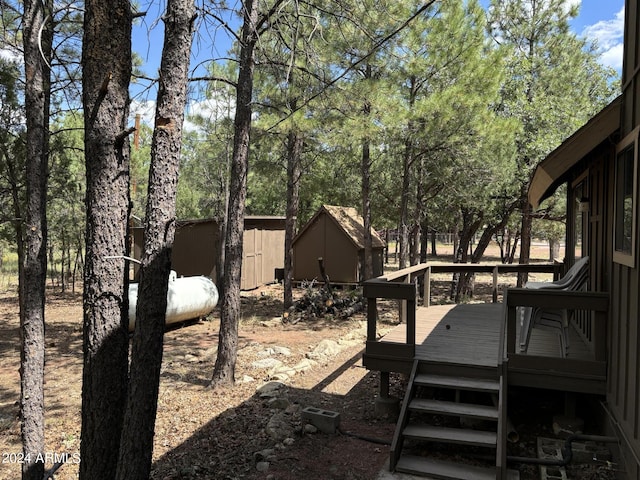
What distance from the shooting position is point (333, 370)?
734 cm

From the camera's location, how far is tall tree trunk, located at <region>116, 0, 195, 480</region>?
2.97m

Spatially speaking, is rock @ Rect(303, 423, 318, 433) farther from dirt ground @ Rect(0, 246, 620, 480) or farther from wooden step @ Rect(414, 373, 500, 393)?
wooden step @ Rect(414, 373, 500, 393)

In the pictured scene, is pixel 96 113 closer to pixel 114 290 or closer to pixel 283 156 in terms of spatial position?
pixel 114 290

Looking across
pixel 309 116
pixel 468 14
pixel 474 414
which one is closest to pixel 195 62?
pixel 474 414

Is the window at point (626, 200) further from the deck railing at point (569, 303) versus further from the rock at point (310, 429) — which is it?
the rock at point (310, 429)

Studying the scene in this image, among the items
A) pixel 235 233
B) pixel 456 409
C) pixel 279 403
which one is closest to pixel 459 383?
pixel 456 409

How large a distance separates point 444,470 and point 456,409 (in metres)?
0.64

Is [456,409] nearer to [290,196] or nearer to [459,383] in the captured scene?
[459,383]

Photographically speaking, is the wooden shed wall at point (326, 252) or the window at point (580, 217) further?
the wooden shed wall at point (326, 252)

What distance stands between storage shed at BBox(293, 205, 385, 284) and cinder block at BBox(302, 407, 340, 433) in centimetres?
1181

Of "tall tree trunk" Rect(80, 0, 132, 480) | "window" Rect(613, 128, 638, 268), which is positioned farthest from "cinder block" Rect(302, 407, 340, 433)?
"window" Rect(613, 128, 638, 268)

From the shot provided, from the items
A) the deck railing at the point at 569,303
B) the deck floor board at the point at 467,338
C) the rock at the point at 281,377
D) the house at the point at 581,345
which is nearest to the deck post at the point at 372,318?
the house at the point at 581,345

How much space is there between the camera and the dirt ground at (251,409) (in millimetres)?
4328

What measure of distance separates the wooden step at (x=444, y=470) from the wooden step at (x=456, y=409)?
1.43 ft
